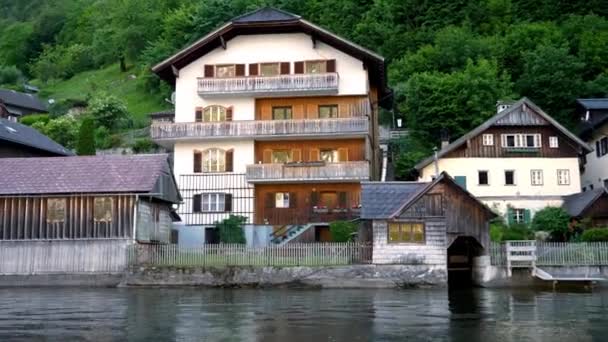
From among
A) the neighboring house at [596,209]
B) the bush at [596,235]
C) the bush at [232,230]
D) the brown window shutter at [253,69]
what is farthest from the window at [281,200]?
the bush at [596,235]

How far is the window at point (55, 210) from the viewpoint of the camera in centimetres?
3672

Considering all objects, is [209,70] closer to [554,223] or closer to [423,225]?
[423,225]

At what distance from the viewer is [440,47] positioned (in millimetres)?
76500

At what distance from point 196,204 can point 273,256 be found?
14.8m

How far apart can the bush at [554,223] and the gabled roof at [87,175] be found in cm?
2441

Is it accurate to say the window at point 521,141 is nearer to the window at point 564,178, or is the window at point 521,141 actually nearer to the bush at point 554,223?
the window at point 564,178

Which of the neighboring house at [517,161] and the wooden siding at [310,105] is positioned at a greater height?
the wooden siding at [310,105]

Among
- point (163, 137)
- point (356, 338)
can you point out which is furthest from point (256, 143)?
point (356, 338)

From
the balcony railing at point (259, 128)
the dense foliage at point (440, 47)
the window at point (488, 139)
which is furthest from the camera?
the dense foliage at point (440, 47)

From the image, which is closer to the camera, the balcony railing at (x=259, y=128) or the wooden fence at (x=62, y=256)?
the wooden fence at (x=62, y=256)

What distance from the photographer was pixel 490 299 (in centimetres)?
2811

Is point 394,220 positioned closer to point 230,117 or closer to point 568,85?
point 230,117

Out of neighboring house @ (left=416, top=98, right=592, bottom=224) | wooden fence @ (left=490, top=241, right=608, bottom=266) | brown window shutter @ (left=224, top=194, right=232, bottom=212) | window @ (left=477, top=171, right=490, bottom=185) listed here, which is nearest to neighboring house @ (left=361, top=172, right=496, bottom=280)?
wooden fence @ (left=490, top=241, right=608, bottom=266)

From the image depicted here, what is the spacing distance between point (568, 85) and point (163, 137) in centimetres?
4150
